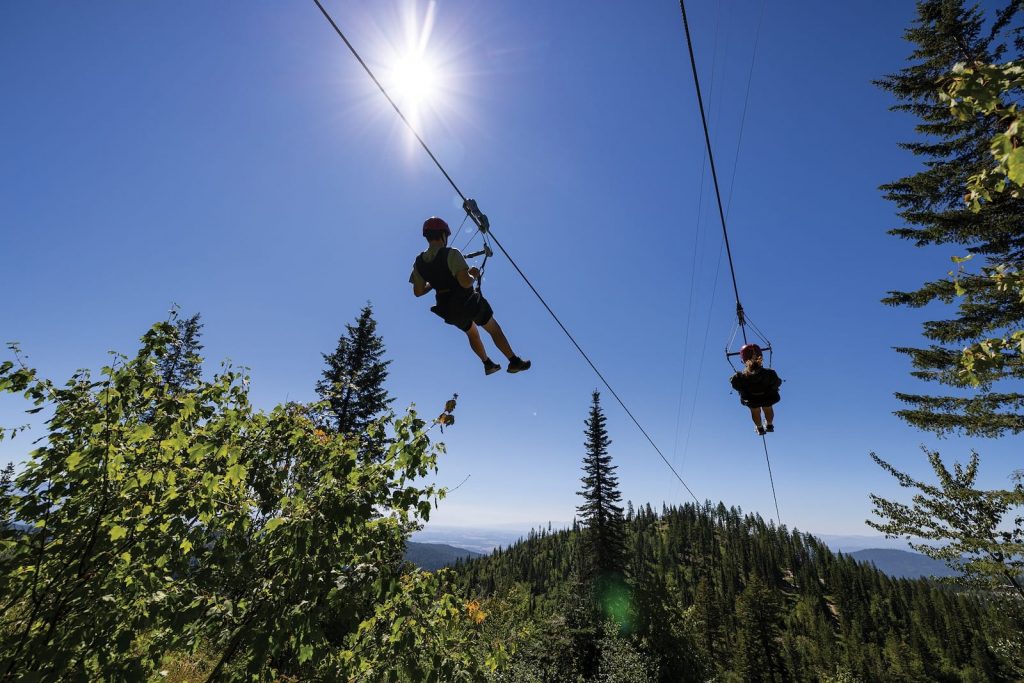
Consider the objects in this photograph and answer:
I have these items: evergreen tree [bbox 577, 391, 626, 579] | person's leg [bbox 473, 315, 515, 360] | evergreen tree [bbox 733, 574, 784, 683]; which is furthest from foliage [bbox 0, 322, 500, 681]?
evergreen tree [bbox 733, 574, 784, 683]

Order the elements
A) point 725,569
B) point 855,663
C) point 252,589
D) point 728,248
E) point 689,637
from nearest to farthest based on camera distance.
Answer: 1. point 252,589
2. point 728,248
3. point 689,637
4. point 855,663
5. point 725,569

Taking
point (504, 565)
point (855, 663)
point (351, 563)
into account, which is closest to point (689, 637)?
point (351, 563)

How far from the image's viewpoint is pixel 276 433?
397 cm

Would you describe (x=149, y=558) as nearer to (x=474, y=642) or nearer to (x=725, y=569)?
(x=474, y=642)

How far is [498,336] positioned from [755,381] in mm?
Result: 5731

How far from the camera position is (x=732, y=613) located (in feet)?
265

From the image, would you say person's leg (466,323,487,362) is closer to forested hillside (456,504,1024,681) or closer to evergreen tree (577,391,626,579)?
forested hillside (456,504,1024,681)

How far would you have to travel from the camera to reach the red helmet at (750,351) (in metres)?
8.40

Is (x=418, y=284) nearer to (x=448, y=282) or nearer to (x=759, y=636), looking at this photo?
(x=448, y=282)

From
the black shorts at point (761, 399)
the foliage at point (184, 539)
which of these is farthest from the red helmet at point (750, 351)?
the foliage at point (184, 539)

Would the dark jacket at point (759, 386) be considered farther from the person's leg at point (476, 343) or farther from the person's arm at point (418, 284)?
the person's arm at point (418, 284)

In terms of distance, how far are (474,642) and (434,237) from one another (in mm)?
4830

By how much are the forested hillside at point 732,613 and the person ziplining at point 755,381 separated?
6095mm

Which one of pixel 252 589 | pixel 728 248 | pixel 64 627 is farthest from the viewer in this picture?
pixel 728 248
